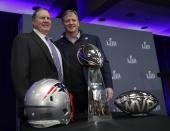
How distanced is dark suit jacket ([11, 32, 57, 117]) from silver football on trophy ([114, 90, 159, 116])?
386 mm

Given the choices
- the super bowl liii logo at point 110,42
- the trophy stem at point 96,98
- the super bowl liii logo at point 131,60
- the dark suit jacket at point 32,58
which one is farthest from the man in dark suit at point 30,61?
the super bowl liii logo at point 131,60

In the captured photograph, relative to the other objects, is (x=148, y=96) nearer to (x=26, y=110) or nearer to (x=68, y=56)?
(x=26, y=110)

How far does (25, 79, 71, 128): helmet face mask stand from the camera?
77cm

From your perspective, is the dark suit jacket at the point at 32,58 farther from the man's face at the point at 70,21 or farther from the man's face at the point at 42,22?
the man's face at the point at 70,21

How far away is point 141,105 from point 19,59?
1.81 ft

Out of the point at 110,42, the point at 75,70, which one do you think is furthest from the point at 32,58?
the point at 110,42

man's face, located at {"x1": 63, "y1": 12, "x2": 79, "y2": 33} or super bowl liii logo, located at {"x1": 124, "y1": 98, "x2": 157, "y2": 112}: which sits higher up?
man's face, located at {"x1": 63, "y1": 12, "x2": 79, "y2": 33}

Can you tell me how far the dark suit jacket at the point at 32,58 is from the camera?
1010mm

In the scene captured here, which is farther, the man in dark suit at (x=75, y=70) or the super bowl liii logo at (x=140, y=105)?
the man in dark suit at (x=75, y=70)

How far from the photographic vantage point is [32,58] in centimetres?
108

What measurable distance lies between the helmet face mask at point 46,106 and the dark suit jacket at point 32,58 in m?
0.22

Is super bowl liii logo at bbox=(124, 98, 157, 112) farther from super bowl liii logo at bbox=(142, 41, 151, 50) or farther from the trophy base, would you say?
super bowl liii logo at bbox=(142, 41, 151, 50)

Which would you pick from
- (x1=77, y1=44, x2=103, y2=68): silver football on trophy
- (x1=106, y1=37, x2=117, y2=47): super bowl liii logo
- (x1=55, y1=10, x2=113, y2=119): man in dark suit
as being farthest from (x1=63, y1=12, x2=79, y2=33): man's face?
(x1=106, y1=37, x2=117, y2=47): super bowl liii logo

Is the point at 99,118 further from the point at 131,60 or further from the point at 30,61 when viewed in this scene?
the point at 131,60
